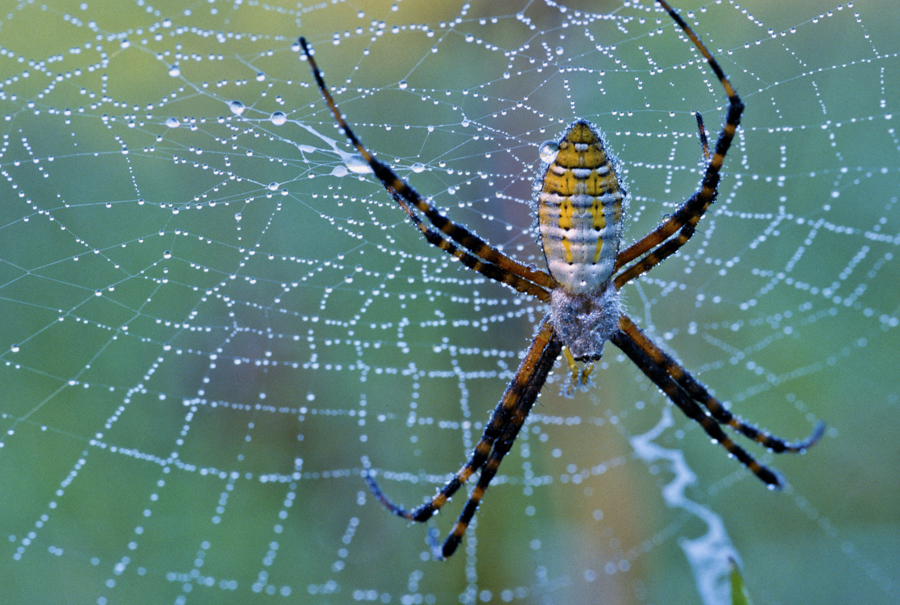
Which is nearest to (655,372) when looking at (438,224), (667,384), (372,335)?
(667,384)

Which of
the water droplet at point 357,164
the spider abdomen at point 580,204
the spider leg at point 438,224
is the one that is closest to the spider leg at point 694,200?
the spider abdomen at point 580,204

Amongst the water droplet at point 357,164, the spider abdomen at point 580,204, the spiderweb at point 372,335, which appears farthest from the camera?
the spiderweb at point 372,335

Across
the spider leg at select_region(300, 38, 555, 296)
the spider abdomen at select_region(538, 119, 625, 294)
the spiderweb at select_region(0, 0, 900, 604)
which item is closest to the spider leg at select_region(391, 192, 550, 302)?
the spider leg at select_region(300, 38, 555, 296)

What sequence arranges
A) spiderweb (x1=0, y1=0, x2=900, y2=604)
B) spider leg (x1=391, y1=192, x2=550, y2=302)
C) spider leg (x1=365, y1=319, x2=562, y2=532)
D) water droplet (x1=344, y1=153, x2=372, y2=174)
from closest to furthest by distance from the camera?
spider leg (x1=391, y1=192, x2=550, y2=302)
water droplet (x1=344, y1=153, x2=372, y2=174)
spider leg (x1=365, y1=319, x2=562, y2=532)
spiderweb (x1=0, y1=0, x2=900, y2=604)

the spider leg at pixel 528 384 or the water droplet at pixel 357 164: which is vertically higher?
the water droplet at pixel 357 164

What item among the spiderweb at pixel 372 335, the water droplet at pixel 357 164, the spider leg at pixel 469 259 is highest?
the water droplet at pixel 357 164

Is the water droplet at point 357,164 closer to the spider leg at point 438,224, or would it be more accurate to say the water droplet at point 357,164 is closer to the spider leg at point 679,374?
the spider leg at point 438,224

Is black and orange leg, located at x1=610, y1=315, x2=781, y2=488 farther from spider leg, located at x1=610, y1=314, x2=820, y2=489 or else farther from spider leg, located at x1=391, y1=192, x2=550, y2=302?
spider leg, located at x1=391, y1=192, x2=550, y2=302
